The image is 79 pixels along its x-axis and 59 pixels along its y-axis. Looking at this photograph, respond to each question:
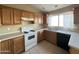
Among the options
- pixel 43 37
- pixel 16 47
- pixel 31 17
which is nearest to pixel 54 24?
pixel 43 37

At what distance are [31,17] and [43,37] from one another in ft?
5.68

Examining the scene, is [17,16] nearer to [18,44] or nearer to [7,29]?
[7,29]

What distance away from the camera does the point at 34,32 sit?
13.9 ft

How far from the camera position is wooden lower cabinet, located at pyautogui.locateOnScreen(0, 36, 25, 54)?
2410mm

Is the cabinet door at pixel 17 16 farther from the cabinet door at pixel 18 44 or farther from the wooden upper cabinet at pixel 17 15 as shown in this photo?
the cabinet door at pixel 18 44

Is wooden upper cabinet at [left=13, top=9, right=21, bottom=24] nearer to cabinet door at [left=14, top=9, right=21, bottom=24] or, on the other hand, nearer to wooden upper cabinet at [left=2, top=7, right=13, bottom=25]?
cabinet door at [left=14, top=9, right=21, bottom=24]

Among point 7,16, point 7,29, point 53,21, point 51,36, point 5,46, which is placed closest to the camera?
point 5,46

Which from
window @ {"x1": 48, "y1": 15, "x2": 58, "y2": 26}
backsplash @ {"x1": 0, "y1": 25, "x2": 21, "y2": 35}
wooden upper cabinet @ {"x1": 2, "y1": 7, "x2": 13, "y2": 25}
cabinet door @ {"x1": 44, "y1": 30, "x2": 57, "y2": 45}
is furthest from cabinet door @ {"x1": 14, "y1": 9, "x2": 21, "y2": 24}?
window @ {"x1": 48, "y1": 15, "x2": 58, "y2": 26}

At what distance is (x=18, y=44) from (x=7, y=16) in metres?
1.04

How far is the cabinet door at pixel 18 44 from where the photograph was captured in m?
2.91

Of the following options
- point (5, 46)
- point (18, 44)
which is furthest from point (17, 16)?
point (5, 46)

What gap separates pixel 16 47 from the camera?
297cm
